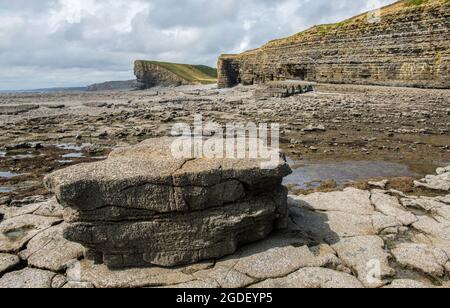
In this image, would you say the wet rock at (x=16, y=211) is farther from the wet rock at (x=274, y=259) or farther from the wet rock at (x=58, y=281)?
the wet rock at (x=274, y=259)

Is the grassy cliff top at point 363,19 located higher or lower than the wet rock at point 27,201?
higher

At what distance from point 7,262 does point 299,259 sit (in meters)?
6.27

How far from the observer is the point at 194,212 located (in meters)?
7.64

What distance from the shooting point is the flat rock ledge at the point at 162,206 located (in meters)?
7.16

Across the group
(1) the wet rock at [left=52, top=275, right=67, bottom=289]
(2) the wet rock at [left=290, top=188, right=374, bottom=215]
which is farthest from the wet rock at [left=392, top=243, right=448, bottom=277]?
(1) the wet rock at [left=52, top=275, right=67, bottom=289]

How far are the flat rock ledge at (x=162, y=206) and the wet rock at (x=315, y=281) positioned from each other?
1.30m

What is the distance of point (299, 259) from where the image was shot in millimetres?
7504

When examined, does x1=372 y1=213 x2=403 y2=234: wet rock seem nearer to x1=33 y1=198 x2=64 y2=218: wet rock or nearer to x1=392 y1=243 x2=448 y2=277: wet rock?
x1=392 y1=243 x2=448 y2=277: wet rock

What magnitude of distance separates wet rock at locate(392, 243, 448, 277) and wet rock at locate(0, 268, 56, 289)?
7167 mm

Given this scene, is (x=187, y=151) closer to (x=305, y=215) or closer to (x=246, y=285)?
(x=246, y=285)

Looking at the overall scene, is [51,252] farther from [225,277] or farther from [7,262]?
[225,277]

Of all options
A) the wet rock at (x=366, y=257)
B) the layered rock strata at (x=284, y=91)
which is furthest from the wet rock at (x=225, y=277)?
the layered rock strata at (x=284, y=91)

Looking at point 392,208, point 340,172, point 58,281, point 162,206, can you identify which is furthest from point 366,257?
point 340,172

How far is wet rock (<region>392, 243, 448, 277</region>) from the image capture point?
7244 mm
